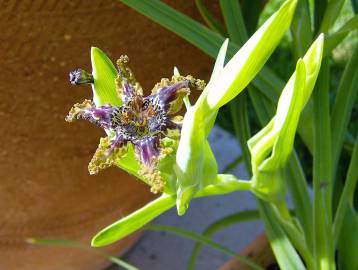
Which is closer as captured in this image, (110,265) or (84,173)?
(84,173)

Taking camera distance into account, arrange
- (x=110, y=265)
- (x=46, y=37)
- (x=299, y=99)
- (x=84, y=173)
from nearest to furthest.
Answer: (x=299, y=99)
(x=46, y=37)
(x=84, y=173)
(x=110, y=265)

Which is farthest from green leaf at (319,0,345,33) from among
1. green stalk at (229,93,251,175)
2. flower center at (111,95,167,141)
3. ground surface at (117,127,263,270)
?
ground surface at (117,127,263,270)

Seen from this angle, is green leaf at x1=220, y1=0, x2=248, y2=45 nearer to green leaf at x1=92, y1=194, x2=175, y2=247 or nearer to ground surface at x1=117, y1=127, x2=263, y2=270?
green leaf at x1=92, y1=194, x2=175, y2=247

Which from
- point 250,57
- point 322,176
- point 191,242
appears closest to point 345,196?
point 322,176

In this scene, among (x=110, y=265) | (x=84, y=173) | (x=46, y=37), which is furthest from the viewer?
(x=110, y=265)

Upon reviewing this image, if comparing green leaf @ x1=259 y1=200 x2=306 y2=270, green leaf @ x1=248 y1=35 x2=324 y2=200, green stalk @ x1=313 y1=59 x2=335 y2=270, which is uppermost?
green leaf @ x1=248 y1=35 x2=324 y2=200

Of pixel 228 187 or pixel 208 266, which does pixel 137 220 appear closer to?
pixel 228 187

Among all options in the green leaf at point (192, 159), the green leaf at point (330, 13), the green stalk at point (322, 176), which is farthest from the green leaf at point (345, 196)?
the green leaf at point (192, 159)

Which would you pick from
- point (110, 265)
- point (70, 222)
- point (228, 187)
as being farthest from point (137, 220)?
point (110, 265)
